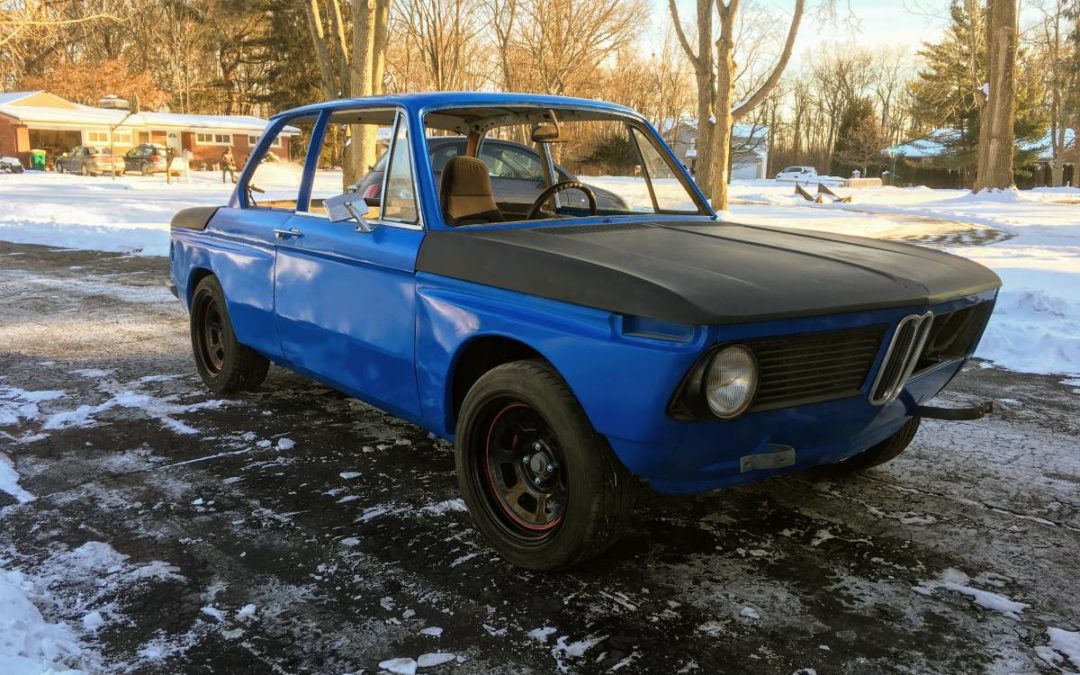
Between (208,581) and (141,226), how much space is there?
14.7 m

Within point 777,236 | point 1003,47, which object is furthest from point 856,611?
point 1003,47

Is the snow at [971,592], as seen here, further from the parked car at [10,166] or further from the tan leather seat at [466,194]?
the parked car at [10,166]

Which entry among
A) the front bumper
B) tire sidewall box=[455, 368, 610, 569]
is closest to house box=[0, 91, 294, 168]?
tire sidewall box=[455, 368, 610, 569]

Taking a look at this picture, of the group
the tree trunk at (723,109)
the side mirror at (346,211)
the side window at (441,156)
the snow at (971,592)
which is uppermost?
the tree trunk at (723,109)

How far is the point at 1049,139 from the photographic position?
67812 mm

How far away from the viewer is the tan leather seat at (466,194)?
3586mm

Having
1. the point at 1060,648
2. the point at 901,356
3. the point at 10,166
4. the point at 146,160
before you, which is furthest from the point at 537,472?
the point at 10,166

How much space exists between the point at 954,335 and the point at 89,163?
44.0 meters

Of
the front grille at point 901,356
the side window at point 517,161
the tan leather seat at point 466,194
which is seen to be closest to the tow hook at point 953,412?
the front grille at point 901,356

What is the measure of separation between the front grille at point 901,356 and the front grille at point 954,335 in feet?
0.61

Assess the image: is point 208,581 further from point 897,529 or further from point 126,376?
point 126,376

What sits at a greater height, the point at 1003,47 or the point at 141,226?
the point at 1003,47

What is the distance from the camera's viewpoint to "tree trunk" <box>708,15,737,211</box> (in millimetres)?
17641

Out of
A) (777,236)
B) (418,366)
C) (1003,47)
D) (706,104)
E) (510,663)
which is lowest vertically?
(510,663)
